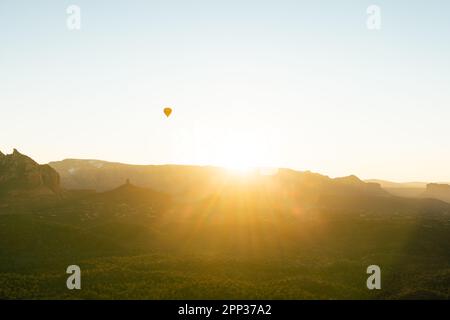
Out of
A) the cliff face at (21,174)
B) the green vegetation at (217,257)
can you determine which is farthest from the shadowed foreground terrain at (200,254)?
the cliff face at (21,174)

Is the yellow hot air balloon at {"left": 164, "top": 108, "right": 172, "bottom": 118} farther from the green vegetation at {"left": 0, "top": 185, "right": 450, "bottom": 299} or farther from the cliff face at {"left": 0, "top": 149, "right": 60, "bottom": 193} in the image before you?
the cliff face at {"left": 0, "top": 149, "right": 60, "bottom": 193}

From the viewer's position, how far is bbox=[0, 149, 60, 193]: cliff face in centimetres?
9112

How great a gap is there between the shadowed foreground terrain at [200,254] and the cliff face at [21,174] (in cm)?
79

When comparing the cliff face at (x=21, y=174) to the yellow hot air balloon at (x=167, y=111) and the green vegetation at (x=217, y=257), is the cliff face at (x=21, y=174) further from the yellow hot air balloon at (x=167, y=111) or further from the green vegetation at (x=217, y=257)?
the yellow hot air balloon at (x=167, y=111)

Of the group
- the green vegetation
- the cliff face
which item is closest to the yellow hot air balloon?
the green vegetation

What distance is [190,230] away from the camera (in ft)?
197

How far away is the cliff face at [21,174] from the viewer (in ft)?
299

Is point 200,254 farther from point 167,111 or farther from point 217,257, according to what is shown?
point 167,111

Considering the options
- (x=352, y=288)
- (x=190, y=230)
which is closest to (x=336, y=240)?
(x=190, y=230)

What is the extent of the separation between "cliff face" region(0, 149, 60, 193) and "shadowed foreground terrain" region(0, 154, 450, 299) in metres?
0.79

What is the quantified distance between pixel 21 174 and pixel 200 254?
65685 mm

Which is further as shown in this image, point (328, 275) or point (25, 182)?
point (25, 182)
